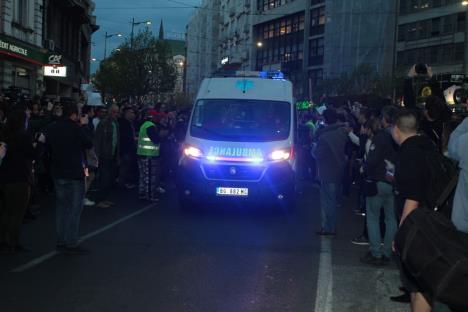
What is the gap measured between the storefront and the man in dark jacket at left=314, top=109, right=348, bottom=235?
1579cm

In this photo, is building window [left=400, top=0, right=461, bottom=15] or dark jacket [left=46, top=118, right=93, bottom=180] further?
building window [left=400, top=0, right=461, bottom=15]

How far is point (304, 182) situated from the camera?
16.8 metres

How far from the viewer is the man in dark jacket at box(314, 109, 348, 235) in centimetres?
891

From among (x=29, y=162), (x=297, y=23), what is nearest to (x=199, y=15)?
(x=297, y=23)

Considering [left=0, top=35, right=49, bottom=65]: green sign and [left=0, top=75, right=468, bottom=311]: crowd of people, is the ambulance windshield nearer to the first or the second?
[left=0, top=75, right=468, bottom=311]: crowd of people

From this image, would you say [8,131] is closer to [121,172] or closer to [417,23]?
[121,172]

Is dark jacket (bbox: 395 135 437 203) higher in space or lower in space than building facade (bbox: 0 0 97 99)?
lower

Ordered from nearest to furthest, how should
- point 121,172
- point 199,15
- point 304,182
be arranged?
1. point 121,172
2. point 304,182
3. point 199,15

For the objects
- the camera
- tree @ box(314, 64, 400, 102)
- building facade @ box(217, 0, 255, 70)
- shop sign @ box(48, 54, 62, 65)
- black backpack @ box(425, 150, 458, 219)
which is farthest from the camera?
building facade @ box(217, 0, 255, 70)

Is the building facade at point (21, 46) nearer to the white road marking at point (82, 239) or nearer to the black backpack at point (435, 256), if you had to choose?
the white road marking at point (82, 239)

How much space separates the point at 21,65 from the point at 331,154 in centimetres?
2180

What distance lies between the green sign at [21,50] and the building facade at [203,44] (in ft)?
195

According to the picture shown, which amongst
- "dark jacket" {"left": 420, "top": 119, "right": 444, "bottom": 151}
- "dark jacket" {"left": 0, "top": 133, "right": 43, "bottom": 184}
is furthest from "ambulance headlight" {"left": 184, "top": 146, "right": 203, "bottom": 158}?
"dark jacket" {"left": 420, "top": 119, "right": 444, "bottom": 151}

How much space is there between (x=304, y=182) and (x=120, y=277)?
10.8 metres
